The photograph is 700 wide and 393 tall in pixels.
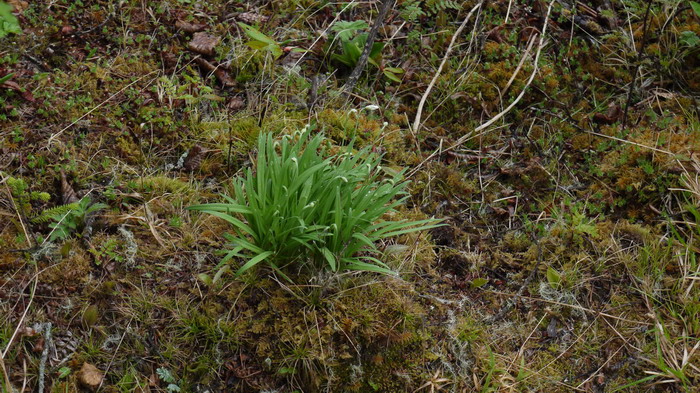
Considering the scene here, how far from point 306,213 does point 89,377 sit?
3.68ft

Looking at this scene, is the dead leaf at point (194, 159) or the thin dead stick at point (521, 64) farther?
the thin dead stick at point (521, 64)

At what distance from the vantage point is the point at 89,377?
8.13ft

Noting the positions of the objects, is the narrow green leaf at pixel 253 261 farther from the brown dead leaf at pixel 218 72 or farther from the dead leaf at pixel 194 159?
the brown dead leaf at pixel 218 72

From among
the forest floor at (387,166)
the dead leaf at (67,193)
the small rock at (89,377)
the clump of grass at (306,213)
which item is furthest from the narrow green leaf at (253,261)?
the dead leaf at (67,193)

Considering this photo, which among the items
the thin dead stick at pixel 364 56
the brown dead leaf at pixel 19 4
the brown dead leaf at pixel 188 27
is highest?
the brown dead leaf at pixel 19 4

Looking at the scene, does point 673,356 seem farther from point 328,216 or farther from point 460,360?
point 328,216

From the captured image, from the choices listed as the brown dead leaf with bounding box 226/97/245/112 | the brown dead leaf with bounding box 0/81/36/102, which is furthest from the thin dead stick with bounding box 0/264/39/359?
the brown dead leaf with bounding box 226/97/245/112

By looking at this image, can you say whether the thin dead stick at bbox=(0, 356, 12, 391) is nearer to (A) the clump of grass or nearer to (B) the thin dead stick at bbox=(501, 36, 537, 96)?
(A) the clump of grass

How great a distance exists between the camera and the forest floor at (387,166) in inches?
105

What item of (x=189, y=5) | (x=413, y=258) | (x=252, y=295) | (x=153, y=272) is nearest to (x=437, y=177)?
(x=413, y=258)

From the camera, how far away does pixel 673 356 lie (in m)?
2.83

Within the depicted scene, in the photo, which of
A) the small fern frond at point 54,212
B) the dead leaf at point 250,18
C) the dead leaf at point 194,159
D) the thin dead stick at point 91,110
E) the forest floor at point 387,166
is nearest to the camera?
the forest floor at point 387,166

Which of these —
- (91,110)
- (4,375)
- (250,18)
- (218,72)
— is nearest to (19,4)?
(91,110)

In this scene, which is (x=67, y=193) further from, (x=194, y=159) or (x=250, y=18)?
(x=250, y=18)
